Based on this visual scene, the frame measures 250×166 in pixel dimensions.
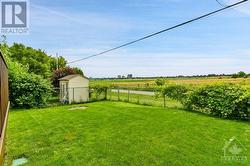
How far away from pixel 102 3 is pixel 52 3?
3012mm

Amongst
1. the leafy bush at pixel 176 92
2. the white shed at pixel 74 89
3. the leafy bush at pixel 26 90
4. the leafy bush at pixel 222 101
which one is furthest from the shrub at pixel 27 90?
the leafy bush at pixel 222 101

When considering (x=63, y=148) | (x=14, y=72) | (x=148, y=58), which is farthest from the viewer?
(x=148, y=58)

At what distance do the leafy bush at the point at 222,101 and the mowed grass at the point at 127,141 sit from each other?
1202 millimetres

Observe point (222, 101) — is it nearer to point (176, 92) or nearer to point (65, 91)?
point (176, 92)

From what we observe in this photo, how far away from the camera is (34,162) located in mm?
6141

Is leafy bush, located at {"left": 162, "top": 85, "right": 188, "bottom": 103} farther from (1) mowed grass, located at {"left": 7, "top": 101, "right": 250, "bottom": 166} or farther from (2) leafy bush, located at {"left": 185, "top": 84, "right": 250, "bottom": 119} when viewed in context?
(1) mowed grass, located at {"left": 7, "top": 101, "right": 250, "bottom": 166}

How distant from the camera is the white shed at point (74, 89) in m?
21.2

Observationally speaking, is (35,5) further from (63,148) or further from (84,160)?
(84,160)

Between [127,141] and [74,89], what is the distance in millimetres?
14261

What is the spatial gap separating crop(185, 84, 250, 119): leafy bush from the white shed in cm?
1013

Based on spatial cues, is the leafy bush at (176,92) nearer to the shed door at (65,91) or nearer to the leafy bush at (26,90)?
the leafy bush at (26,90)

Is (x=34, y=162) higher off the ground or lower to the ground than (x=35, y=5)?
lower

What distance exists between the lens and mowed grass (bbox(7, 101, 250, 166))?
6.12m

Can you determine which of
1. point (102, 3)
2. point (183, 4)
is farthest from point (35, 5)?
point (183, 4)
